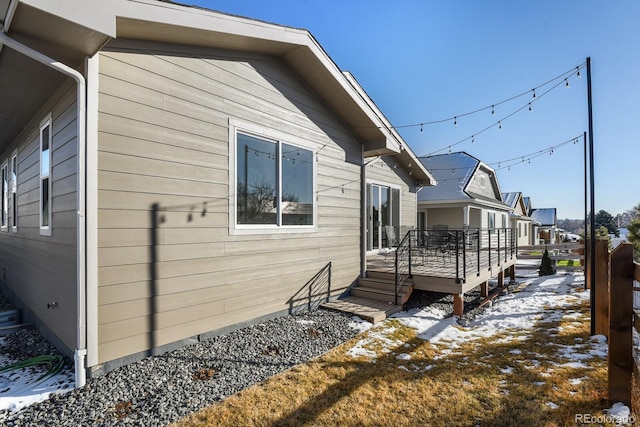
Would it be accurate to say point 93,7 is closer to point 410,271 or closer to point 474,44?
point 410,271

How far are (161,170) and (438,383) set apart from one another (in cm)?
394

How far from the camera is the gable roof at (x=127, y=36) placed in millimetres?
2732

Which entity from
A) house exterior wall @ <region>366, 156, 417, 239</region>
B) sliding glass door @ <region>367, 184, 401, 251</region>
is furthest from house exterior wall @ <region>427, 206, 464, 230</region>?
sliding glass door @ <region>367, 184, 401, 251</region>

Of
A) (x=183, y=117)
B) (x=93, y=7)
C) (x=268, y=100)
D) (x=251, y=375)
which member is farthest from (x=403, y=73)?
(x=251, y=375)

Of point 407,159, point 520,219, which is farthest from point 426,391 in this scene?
point 520,219

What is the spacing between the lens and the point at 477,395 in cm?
307

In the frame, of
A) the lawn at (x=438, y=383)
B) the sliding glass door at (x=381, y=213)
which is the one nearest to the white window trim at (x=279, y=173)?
the lawn at (x=438, y=383)

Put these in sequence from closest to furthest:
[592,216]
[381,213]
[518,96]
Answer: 1. [592,216]
2. [518,96]
3. [381,213]

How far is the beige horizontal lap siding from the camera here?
3426 mm

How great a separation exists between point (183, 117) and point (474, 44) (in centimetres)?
823

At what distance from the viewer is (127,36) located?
3609 mm

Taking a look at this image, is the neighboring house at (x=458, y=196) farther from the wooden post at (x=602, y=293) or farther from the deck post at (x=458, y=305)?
the wooden post at (x=602, y=293)

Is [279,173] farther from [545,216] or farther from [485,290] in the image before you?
[545,216]

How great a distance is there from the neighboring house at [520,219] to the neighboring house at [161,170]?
778 inches
